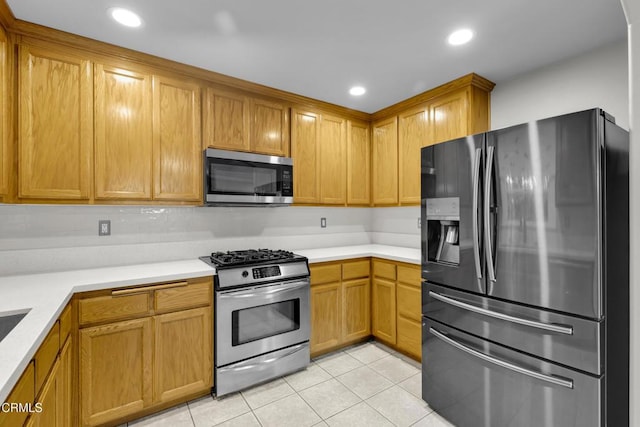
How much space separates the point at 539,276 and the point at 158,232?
2.65 meters

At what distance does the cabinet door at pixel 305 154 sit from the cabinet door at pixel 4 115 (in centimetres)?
201

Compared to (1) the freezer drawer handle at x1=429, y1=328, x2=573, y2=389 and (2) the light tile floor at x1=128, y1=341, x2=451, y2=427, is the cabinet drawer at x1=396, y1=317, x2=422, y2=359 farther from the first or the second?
(1) the freezer drawer handle at x1=429, y1=328, x2=573, y2=389

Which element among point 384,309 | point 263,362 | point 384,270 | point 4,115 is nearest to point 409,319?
point 384,309

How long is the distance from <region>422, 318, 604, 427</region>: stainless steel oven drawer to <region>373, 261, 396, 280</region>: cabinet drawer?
76 centimetres

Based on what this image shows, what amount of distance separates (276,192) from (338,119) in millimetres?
1204

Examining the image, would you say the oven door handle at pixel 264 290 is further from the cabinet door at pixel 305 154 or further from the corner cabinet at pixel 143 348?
the cabinet door at pixel 305 154

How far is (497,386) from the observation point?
5.68 feet

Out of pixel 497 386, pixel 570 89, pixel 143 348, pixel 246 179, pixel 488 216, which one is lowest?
pixel 497 386

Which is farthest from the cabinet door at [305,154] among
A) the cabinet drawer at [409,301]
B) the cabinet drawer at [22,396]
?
the cabinet drawer at [22,396]

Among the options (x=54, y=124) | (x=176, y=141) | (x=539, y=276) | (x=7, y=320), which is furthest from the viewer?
(x=176, y=141)

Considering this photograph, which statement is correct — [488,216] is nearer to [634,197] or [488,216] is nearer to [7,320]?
[634,197]

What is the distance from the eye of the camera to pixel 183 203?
2508 millimetres

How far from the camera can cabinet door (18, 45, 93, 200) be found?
196cm

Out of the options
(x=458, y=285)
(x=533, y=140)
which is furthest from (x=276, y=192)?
(x=533, y=140)
